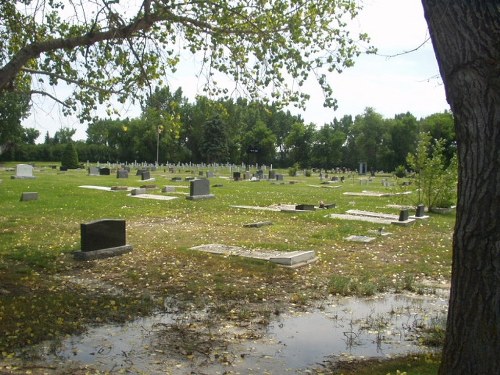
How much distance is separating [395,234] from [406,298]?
660cm

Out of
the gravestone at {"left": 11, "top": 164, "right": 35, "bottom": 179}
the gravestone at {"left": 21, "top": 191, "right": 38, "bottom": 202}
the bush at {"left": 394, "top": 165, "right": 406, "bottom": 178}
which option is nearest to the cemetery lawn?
the gravestone at {"left": 21, "top": 191, "right": 38, "bottom": 202}

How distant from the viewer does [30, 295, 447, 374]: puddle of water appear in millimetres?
5160

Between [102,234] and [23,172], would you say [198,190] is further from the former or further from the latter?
[23,172]

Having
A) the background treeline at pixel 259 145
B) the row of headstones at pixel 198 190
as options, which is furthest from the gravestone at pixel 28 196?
the background treeline at pixel 259 145

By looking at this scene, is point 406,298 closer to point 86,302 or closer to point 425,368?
point 425,368

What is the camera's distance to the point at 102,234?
10.6m

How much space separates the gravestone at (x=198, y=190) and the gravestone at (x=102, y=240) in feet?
37.3

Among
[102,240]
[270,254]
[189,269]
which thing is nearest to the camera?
[189,269]

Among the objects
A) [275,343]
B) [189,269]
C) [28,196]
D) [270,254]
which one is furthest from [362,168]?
[275,343]

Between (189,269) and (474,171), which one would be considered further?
(189,269)

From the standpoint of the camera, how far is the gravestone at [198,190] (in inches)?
886

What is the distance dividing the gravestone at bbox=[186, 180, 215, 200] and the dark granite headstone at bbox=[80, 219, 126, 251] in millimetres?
11369

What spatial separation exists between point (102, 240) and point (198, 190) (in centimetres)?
1231

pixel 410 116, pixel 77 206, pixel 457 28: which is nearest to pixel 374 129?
pixel 410 116
